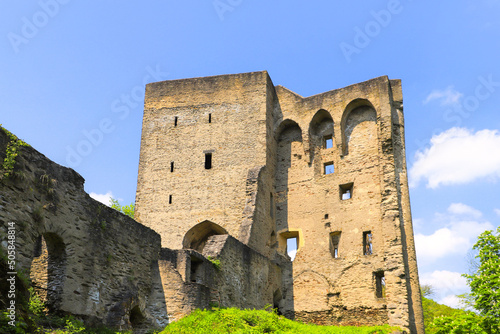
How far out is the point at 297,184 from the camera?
19.9 m

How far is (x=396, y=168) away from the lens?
59.7ft

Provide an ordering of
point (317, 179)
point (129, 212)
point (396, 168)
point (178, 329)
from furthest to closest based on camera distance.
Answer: point (129, 212)
point (317, 179)
point (396, 168)
point (178, 329)

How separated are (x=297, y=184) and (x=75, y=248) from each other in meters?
11.1

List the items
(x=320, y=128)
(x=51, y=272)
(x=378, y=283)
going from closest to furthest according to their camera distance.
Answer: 1. (x=51, y=272)
2. (x=378, y=283)
3. (x=320, y=128)

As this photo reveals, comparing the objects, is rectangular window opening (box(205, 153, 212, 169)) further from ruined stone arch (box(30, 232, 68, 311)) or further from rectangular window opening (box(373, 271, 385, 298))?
ruined stone arch (box(30, 232, 68, 311))

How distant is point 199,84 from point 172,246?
6.80 metres

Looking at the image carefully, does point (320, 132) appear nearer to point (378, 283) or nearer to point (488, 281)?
point (378, 283)

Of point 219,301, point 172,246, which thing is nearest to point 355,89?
point 172,246

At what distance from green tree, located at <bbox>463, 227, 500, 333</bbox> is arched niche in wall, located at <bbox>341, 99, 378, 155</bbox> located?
614 cm

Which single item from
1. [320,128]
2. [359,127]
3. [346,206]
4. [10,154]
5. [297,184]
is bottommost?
[10,154]

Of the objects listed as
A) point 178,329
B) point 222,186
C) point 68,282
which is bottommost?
point 178,329

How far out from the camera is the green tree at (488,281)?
1232cm

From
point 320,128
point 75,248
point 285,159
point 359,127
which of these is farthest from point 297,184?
point 75,248

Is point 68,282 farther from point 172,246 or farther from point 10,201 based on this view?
point 172,246
